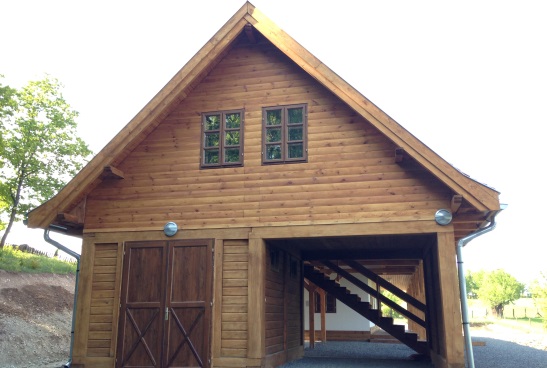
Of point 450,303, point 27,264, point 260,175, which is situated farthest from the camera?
point 27,264

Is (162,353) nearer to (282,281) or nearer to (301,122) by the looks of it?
(282,281)

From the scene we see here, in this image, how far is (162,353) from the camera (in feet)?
33.7

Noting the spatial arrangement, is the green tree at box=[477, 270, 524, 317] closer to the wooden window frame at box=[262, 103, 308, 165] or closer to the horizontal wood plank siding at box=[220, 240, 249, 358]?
the wooden window frame at box=[262, 103, 308, 165]

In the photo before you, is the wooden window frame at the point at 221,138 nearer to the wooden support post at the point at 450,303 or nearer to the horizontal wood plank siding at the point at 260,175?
the horizontal wood plank siding at the point at 260,175

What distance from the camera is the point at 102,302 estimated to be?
10891 mm

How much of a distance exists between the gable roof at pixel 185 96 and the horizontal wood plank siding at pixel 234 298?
118 inches

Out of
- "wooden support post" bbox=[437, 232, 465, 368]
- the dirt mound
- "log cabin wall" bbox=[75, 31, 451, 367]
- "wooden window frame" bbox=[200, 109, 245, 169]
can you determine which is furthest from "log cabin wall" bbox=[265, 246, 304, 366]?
the dirt mound

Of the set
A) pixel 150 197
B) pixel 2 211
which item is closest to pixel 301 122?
pixel 150 197

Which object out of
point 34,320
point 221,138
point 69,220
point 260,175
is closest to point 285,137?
point 260,175

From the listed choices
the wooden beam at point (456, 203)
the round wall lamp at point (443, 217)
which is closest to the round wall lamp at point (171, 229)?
the round wall lamp at point (443, 217)

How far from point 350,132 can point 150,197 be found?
4.47m

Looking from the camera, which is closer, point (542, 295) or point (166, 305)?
point (166, 305)

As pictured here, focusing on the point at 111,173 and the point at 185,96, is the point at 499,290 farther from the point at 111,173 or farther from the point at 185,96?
the point at 111,173

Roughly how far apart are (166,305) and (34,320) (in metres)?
11.3
